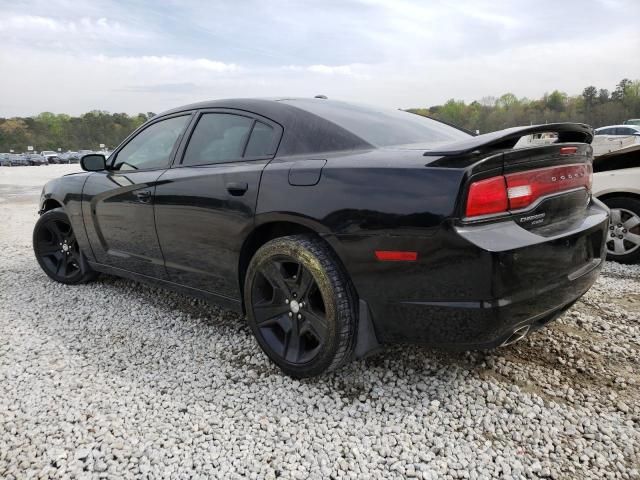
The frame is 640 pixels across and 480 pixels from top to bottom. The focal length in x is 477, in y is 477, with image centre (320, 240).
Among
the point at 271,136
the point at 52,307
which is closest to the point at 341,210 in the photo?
the point at 271,136

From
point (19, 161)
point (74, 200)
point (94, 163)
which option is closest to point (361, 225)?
point (94, 163)

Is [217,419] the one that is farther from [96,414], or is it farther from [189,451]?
[96,414]

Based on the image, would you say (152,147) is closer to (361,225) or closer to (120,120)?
(361,225)

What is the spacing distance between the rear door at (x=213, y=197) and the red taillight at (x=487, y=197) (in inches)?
43.7

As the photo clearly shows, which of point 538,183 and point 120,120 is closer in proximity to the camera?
point 538,183

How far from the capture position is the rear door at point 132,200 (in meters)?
3.19

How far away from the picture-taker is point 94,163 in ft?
12.2

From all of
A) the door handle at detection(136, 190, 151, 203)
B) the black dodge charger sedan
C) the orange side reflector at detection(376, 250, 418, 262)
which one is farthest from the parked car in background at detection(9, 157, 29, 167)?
the orange side reflector at detection(376, 250, 418, 262)

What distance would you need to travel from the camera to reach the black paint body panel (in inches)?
74.1

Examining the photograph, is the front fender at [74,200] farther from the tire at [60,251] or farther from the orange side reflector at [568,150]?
the orange side reflector at [568,150]

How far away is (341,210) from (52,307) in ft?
9.01

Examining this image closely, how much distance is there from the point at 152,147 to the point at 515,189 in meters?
2.54

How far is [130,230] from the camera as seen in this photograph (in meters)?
3.34

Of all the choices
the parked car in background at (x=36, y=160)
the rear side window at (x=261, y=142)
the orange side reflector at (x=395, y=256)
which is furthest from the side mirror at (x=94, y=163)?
the parked car in background at (x=36, y=160)
